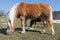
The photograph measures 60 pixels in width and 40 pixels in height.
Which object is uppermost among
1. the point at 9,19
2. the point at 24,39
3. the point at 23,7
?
the point at 23,7

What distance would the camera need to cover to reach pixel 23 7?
9.73m

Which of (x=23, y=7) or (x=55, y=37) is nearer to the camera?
(x=55, y=37)

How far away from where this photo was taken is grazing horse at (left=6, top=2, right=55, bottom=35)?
947cm

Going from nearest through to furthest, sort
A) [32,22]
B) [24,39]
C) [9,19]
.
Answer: [24,39]
[9,19]
[32,22]

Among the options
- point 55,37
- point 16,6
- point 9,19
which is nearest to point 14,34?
point 9,19

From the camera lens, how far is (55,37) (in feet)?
29.0

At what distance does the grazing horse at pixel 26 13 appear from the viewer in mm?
9469

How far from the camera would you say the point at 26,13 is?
383 inches

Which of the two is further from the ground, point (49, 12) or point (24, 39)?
point (49, 12)

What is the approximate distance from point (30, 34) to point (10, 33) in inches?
43.5

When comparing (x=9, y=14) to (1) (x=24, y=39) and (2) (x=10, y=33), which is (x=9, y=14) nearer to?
(2) (x=10, y=33)

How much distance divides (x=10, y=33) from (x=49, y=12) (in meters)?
2.48

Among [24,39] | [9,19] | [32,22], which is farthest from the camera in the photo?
[32,22]

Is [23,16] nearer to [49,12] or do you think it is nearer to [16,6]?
[16,6]
